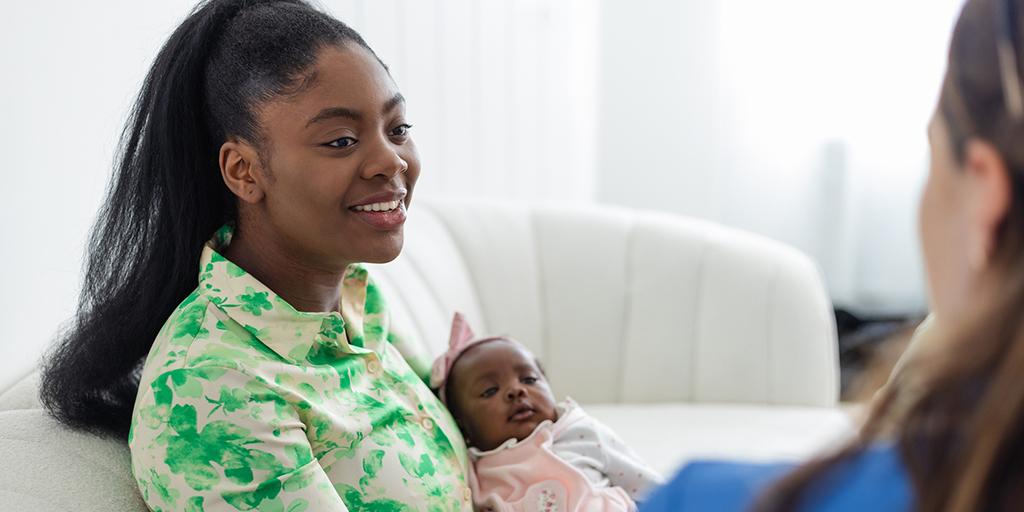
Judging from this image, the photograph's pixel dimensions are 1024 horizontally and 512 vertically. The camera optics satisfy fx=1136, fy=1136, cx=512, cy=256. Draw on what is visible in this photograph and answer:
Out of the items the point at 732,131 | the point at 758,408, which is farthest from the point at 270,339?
the point at 732,131

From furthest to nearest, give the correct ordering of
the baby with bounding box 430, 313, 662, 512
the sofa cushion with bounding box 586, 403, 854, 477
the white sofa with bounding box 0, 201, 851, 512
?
1. the white sofa with bounding box 0, 201, 851, 512
2. the sofa cushion with bounding box 586, 403, 854, 477
3. the baby with bounding box 430, 313, 662, 512

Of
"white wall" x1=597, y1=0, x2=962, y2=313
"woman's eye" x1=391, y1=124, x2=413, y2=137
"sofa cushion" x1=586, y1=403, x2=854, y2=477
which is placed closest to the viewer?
"woman's eye" x1=391, y1=124, x2=413, y2=137

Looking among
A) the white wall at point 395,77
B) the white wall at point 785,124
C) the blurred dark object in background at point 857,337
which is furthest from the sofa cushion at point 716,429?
the white wall at point 785,124

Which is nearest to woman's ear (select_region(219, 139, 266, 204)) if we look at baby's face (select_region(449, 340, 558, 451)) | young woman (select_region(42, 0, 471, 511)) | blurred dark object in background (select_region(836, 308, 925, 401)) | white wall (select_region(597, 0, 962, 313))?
young woman (select_region(42, 0, 471, 511))

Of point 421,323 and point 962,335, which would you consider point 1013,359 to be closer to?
point 962,335

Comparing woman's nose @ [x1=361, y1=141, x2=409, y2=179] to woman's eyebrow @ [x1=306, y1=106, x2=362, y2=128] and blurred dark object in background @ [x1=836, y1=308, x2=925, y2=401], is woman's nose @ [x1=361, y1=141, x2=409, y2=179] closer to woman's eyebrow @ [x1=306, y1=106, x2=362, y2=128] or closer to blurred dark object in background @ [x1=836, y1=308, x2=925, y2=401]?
woman's eyebrow @ [x1=306, y1=106, x2=362, y2=128]

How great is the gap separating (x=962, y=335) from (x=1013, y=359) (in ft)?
0.10

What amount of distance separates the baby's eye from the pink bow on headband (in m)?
0.49

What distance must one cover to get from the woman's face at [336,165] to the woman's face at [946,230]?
744mm

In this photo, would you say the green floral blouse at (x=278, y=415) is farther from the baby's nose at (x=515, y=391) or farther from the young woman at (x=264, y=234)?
the baby's nose at (x=515, y=391)

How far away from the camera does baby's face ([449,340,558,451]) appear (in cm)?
163

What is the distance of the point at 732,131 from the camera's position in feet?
13.3

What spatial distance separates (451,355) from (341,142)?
501 millimetres

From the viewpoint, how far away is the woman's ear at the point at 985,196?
631 mm
